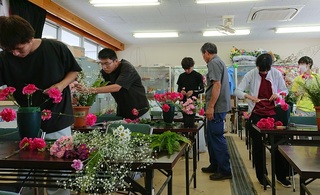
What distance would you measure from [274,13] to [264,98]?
299 centimetres

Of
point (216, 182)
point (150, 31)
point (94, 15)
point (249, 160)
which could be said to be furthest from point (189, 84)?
point (150, 31)

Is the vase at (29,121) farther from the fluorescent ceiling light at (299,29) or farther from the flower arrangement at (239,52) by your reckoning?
the flower arrangement at (239,52)

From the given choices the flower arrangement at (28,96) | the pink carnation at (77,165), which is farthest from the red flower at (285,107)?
the pink carnation at (77,165)

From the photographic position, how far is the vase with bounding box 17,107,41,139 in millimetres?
1553

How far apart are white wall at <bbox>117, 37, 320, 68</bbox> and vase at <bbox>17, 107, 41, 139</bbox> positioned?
7.42 meters

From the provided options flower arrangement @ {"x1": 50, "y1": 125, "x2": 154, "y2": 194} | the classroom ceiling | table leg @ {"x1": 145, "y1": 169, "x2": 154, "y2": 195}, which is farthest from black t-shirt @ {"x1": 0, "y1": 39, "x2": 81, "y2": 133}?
the classroom ceiling

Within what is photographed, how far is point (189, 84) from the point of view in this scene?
4.84m

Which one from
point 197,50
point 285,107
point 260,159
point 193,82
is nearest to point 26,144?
point 285,107

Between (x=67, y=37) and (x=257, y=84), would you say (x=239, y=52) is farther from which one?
(x=257, y=84)

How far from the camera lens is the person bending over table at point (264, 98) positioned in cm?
311

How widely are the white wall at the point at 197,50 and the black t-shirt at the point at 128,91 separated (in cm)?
593

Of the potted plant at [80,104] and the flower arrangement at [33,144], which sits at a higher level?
the potted plant at [80,104]

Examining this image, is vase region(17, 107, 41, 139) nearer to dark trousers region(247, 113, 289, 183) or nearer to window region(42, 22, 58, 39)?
dark trousers region(247, 113, 289, 183)

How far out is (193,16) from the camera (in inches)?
234
